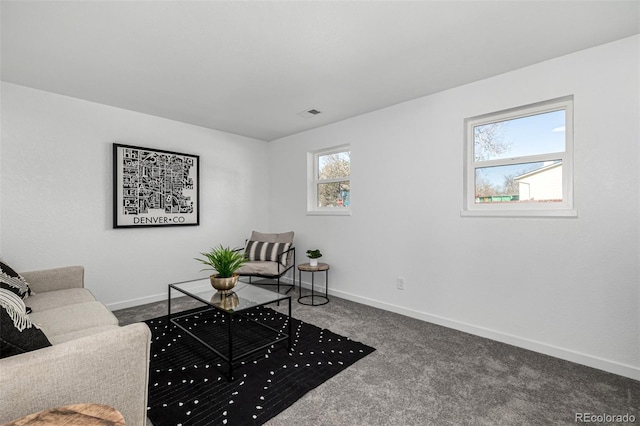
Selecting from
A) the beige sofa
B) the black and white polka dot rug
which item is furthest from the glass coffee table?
the beige sofa

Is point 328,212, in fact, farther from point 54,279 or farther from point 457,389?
point 54,279

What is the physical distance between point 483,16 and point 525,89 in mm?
971

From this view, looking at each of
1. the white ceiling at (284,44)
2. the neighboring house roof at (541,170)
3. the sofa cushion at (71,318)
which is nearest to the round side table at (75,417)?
the sofa cushion at (71,318)

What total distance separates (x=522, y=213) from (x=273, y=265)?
2.86 m

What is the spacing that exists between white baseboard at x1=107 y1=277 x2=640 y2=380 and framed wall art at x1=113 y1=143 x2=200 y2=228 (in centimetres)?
95

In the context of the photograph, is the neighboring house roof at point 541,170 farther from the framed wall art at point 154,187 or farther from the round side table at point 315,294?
the framed wall art at point 154,187

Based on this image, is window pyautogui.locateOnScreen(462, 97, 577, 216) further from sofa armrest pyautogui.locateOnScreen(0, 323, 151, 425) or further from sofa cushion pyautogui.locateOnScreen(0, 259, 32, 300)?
sofa cushion pyautogui.locateOnScreen(0, 259, 32, 300)

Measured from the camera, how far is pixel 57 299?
2314 millimetres

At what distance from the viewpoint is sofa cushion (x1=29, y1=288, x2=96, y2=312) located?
218 centimetres

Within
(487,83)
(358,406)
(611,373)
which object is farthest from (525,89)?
(358,406)

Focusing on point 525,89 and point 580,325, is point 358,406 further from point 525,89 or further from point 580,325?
point 525,89

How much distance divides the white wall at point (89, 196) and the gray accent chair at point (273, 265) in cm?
67

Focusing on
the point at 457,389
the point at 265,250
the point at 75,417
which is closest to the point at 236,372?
the point at 75,417

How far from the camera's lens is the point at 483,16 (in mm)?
1896
